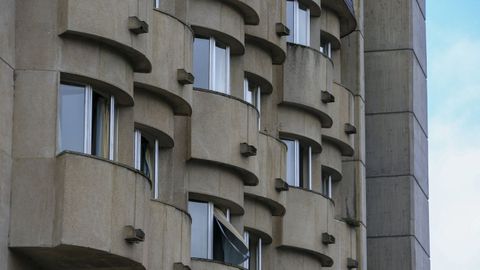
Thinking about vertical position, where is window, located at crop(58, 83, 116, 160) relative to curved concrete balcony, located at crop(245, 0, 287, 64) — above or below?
below

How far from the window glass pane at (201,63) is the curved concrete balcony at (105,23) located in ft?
22.5

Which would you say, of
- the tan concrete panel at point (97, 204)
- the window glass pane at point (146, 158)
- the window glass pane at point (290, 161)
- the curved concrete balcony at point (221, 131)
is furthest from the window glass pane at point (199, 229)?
the window glass pane at point (290, 161)

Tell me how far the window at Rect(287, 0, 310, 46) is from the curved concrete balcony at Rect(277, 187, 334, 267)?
14.1ft

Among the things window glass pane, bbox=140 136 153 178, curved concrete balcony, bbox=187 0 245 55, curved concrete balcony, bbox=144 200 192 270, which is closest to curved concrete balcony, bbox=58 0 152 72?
curved concrete balcony, bbox=144 200 192 270

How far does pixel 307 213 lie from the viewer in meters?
50.7

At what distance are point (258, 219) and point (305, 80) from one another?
5508 millimetres

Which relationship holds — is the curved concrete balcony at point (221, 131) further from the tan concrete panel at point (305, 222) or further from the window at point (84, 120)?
the window at point (84, 120)

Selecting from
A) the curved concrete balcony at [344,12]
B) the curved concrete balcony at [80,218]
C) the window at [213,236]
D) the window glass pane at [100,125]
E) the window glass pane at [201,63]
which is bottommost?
the curved concrete balcony at [80,218]

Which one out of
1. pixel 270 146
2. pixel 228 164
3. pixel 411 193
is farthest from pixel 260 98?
pixel 411 193

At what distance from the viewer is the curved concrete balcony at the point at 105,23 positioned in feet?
117

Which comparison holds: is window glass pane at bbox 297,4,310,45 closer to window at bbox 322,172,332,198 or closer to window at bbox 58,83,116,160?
window at bbox 322,172,332,198

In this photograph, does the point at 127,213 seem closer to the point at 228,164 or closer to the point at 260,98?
the point at 228,164

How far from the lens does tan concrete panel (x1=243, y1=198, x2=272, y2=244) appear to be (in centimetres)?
4684

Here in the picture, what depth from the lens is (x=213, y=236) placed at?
43656 mm
